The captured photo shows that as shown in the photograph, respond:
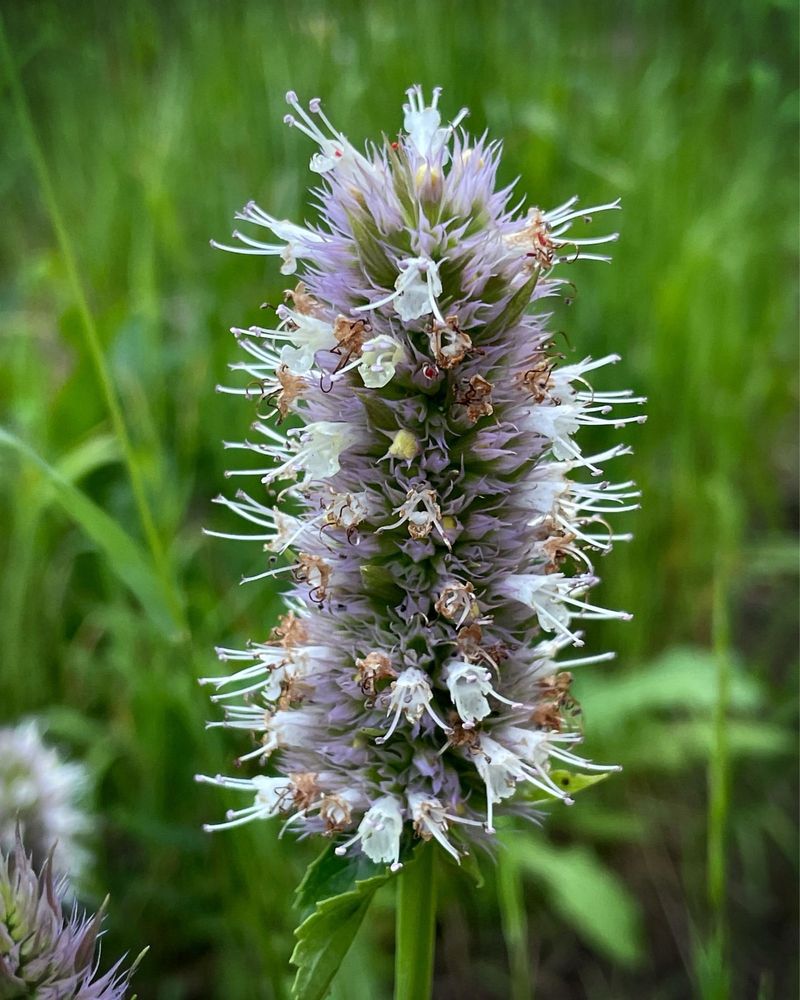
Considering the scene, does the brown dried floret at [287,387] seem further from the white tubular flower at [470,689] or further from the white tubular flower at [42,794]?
the white tubular flower at [42,794]

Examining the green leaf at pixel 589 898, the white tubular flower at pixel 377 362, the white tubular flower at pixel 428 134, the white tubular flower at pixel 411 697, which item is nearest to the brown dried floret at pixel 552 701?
the white tubular flower at pixel 411 697

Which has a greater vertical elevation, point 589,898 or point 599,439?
point 599,439

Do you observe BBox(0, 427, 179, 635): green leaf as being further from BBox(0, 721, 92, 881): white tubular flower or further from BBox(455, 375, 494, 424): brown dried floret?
BBox(455, 375, 494, 424): brown dried floret

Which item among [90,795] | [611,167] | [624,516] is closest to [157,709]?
[90,795]

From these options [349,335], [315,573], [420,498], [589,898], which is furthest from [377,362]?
[589,898]

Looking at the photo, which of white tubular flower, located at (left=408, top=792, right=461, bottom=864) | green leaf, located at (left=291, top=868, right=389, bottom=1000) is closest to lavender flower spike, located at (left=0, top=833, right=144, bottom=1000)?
green leaf, located at (left=291, top=868, right=389, bottom=1000)

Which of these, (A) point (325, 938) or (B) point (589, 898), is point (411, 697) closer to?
(A) point (325, 938)

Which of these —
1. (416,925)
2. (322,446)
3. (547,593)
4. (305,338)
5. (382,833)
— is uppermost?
(305,338)
